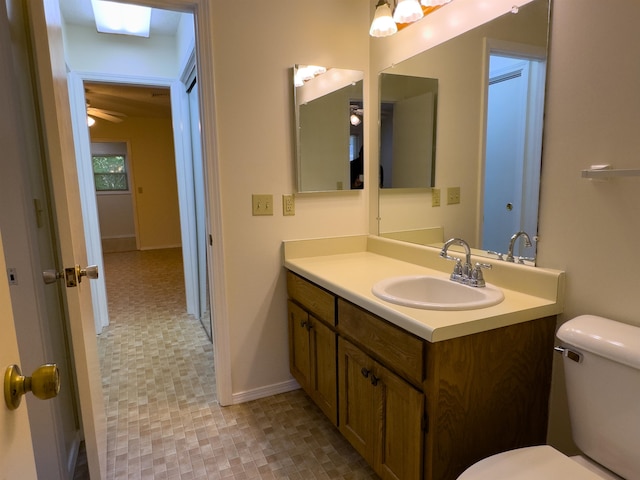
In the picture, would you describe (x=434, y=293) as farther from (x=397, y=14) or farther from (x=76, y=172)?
(x=76, y=172)

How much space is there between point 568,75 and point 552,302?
2.40 ft

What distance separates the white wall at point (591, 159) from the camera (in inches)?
43.5

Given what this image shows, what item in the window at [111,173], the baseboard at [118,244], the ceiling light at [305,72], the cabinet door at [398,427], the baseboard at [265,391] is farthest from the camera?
the window at [111,173]

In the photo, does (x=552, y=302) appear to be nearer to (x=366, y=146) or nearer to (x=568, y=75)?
(x=568, y=75)

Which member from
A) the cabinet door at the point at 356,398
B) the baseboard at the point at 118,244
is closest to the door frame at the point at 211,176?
the cabinet door at the point at 356,398

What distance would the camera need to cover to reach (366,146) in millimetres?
2244

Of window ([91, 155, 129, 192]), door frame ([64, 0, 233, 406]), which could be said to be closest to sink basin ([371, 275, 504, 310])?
door frame ([64, 0, 233, 406])

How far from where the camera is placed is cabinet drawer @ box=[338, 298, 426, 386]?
118cm

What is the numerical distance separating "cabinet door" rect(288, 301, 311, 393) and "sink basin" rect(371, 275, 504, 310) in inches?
21.5

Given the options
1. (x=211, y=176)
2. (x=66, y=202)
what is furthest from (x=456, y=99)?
(x=66, y=202)

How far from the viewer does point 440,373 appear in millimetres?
1131

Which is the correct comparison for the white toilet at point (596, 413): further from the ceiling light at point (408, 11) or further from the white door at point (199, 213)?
the white door at point (199, 213)

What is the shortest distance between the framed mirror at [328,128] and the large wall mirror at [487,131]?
0.31 meters

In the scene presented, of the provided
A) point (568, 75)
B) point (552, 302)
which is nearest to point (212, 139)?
point (568, 75)
